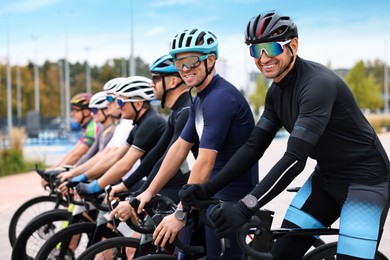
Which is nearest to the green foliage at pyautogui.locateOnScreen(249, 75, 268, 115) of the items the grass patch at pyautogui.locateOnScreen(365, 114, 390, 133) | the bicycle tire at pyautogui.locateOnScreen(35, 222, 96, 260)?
the grass patch at pyautogui.locateOnScreen(365, 114, 390, 133)

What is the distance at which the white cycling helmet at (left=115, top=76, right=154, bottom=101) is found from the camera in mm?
5277

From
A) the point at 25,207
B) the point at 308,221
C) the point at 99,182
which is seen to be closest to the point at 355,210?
the point at 308,221

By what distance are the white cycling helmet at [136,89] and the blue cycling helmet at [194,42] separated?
1.51 meters

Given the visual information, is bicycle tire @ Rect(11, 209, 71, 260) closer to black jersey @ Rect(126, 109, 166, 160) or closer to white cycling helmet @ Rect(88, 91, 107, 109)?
black jersey @ Rect(126, 109, 166, 160)

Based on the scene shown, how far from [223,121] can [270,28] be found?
606 mm

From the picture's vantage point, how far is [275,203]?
10141mm

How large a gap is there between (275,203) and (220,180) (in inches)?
273

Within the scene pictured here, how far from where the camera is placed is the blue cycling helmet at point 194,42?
372cm

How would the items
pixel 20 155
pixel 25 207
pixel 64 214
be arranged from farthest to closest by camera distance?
pixel 20 155 → pixel 25 207 → pixel 64 214

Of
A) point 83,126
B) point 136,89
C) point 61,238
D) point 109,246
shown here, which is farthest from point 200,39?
point 83,126

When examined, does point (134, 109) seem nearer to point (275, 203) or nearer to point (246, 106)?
point (246, 106)

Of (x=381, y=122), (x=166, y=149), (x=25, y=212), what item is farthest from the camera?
(x=381, y=122)

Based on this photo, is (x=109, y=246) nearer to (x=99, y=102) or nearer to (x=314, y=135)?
(x=314, y=135)

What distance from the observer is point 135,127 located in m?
5.25
